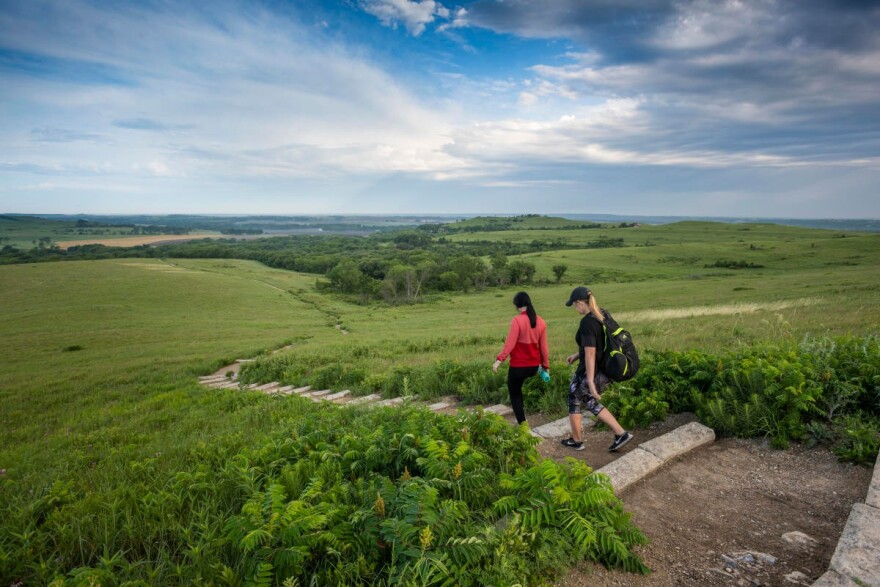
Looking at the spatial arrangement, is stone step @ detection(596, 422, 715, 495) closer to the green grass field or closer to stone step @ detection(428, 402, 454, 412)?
the green grass field

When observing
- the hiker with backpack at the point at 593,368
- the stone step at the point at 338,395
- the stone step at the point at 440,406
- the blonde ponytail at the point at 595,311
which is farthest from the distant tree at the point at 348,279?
the blonde ponytail at the point at 595,311

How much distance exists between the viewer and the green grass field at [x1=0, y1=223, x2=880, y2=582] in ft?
23.8

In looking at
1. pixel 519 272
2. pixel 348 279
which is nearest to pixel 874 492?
pixel 348 279

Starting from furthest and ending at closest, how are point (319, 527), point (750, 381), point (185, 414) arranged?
point (185, 414) < point (750, 381) < point (319, 527)

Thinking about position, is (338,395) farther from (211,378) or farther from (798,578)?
(798,578)

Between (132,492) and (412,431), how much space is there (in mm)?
3080

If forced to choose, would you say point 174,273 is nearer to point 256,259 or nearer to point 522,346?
point 256,259

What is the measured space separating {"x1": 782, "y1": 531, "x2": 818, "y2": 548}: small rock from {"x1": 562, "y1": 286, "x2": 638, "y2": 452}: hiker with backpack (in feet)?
6.88

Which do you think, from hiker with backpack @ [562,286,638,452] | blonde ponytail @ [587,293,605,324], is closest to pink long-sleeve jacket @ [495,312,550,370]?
hiker with backpack @ [562,286,638,452]

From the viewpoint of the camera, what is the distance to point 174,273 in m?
74.5

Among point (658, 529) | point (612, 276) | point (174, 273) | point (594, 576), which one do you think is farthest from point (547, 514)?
point (174, 273)

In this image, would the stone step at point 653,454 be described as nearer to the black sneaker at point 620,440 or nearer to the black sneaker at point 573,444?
the black sneaker at point 620,440

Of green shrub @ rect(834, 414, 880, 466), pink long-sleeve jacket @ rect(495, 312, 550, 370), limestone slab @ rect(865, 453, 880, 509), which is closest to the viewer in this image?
limestone slab @ rect(865, 453, 880, 509)

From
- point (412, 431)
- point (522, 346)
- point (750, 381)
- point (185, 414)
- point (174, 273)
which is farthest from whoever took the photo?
point (174, 273)
